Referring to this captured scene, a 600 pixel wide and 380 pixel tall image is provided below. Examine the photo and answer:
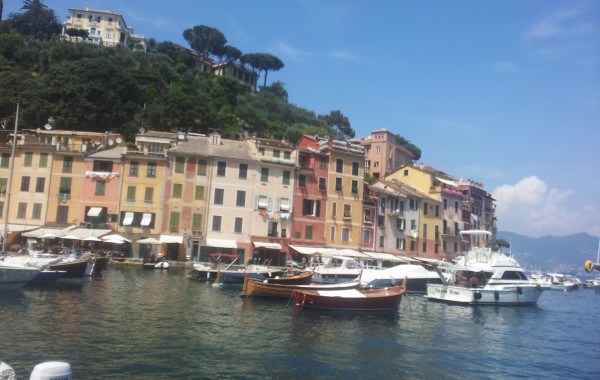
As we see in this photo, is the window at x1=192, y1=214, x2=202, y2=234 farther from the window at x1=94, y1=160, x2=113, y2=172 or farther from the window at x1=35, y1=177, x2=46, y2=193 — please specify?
the window at x1=35, y1=177, x2=46, y2=193

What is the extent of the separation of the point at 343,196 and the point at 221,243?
49.5 feet

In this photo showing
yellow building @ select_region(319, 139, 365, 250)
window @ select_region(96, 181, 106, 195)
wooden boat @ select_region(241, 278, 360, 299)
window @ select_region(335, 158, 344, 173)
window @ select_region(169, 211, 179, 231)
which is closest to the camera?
wooden boat @ select_region(241, 278, 360, 299)

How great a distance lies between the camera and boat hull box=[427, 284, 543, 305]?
34.5m

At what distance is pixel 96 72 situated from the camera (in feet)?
225

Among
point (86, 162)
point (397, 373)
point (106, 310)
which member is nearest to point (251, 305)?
point (106, 310)

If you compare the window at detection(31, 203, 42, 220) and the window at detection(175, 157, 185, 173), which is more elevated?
the window at detection(175, 157, 185, 173)

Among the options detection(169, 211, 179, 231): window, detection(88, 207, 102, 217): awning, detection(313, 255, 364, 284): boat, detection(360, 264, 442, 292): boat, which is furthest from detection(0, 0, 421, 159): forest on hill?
detection(360, 264, 442, 292): boat

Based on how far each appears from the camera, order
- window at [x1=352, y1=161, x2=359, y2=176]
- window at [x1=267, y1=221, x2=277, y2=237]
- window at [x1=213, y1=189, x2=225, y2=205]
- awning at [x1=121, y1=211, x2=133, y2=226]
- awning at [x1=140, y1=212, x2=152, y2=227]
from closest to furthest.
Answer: awning at [x1=121, y1=211, x2=133, y2=226], awning at [x1=140, y1=212, x2=152, y2=227], window at [x1=213, y1=189, x2=225, y2=205], window at [x1=267, y1=221, x2=277, y2=237], window at [x1=352, y1=161, x2=359, y2=176]

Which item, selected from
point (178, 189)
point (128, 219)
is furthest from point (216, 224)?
point (128, 219)

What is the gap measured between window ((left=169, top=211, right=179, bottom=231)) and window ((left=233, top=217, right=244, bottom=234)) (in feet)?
18.8

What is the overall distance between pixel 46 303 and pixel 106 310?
3.45 meters

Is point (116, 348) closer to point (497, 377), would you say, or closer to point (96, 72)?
point (497, 377)

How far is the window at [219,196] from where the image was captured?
47406 millimetres

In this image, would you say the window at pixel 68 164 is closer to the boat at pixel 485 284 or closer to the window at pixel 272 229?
the window at pixel 272 229
